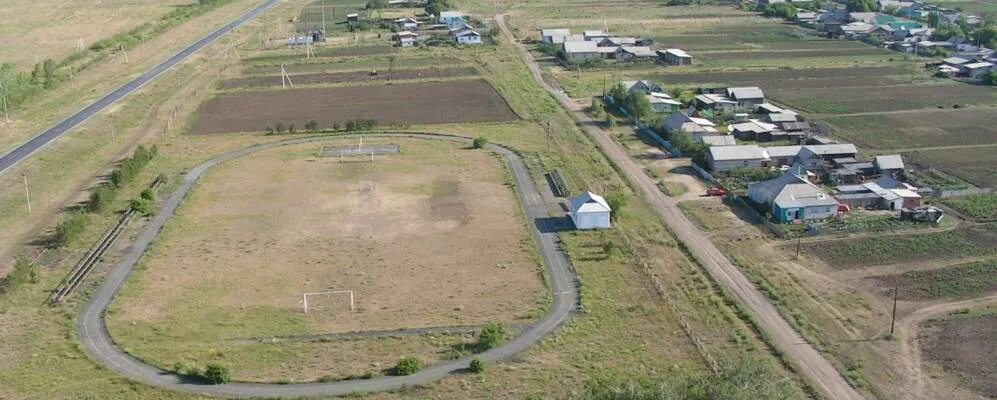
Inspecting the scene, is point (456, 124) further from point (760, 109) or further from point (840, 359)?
point (840, 359)

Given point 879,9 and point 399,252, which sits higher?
point 879,9

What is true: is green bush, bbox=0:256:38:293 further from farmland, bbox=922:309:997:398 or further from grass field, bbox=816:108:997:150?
grass field, bbox=816:108:997:150

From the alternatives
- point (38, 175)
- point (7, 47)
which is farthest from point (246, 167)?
point (7, 47)

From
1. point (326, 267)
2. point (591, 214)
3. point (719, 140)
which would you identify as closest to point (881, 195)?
point (719, 140)

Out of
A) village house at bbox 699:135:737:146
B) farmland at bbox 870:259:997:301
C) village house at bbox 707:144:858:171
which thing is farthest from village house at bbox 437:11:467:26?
farmland at bbox 870:259:997:301

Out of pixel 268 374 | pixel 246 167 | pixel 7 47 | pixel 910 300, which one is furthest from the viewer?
pixel 7 47

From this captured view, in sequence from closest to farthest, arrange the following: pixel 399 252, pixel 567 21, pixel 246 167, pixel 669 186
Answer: pixel 399 252
pixel 669 186
pixel 246 167
pixel 567 21

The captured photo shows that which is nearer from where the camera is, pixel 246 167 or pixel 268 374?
pixel 268 374
